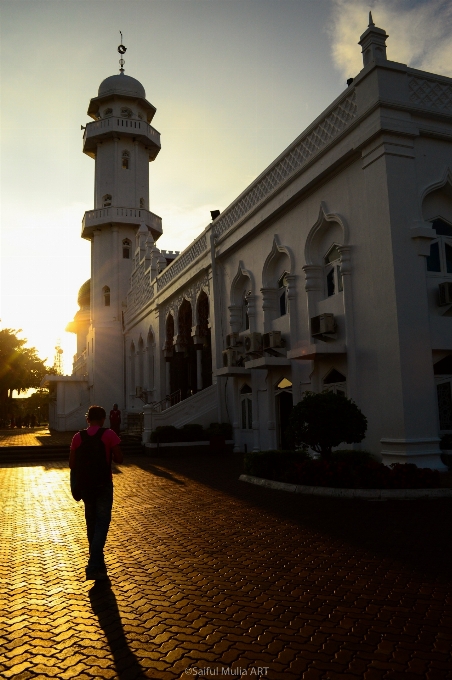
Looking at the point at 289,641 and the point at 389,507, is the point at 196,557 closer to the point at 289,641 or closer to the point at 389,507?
the point at 289,641

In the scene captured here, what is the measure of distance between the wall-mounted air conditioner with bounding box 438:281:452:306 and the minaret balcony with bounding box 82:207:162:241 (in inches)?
1115

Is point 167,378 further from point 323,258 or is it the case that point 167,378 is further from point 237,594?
point 237,594

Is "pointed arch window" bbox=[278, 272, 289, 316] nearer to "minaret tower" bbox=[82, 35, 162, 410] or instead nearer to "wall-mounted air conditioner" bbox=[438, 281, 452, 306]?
"wall-mounted air conditioner" bbox=[438, 281, 452, 306]

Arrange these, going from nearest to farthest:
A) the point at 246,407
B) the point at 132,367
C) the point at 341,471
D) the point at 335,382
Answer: the point at 341,471 < the point at 335,382 < the point at 246,407 < the point at 132,367

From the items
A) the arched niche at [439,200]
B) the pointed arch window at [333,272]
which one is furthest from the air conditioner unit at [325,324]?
the arched niche at [439,200]

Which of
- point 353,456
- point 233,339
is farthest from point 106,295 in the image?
point 353,456

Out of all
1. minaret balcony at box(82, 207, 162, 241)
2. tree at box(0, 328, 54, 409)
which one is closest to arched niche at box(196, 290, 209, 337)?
minaret balcony at box(82, 207, 162, 241)

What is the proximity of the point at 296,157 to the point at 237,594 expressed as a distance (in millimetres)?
13500

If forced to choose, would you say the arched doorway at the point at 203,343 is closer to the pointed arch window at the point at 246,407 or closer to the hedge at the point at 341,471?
the pointed arch window at the point at 246,407

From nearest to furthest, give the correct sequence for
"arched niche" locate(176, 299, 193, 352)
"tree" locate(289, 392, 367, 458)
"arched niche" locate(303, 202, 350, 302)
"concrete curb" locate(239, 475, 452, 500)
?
1. "concrete curb" locate(239, 475, 452, 500)
2. "tree" locate(289, 392, 367, 458)
3. "arched niche" locate(303, 202, 350, 302)
4. "arched niche" locate(176, 299, 193, 352)

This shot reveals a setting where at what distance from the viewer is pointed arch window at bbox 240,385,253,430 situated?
19.8m

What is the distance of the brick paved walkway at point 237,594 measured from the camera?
364cm

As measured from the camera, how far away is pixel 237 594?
16.3 ft

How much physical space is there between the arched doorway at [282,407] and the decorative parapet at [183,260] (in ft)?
27.7
